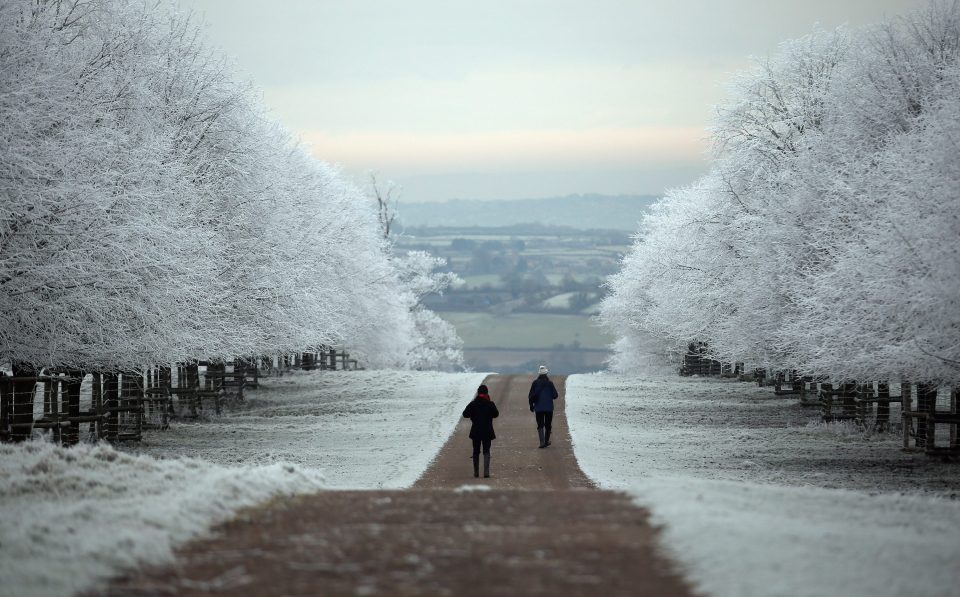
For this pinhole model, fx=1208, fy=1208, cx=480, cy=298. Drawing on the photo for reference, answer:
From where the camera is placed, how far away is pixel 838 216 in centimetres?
3322

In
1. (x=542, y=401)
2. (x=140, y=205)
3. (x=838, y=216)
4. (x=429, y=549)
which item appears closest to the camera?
(x=429, y=549)

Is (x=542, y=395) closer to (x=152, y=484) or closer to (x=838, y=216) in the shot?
(x=838, y=216)

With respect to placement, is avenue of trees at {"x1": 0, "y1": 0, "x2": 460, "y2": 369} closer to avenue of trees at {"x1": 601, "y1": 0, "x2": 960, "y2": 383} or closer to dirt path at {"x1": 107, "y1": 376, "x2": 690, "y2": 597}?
dirt path at {"x1": 107, "y1": 376, "x2": 690, "y2": 597}

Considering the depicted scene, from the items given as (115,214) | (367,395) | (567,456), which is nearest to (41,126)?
(115,214)

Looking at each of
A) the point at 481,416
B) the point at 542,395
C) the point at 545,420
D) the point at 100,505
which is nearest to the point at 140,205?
the point at 481,416

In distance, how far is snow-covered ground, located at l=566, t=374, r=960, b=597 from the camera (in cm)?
1148

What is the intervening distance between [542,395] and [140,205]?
1204cm

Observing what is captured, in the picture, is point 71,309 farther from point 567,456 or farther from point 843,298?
point 843,298

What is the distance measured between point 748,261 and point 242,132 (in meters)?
18.5

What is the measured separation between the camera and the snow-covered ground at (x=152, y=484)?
12859mm

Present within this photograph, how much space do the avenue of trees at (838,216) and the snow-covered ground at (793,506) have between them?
2.64m

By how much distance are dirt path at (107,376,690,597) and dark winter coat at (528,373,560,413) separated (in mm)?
16316

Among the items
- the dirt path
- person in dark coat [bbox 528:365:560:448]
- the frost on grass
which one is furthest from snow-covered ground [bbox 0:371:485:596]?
person in dark coat [bbox 528:365:560:448]

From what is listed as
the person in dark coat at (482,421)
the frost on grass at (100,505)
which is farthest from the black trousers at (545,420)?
the frost on grass at (100,505)
